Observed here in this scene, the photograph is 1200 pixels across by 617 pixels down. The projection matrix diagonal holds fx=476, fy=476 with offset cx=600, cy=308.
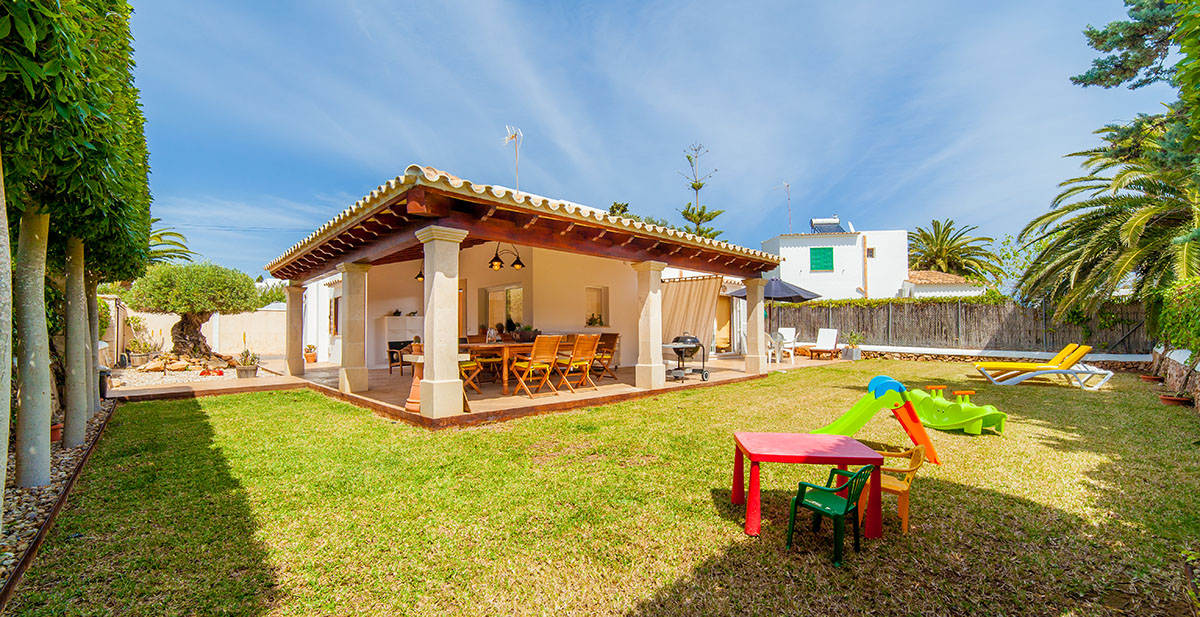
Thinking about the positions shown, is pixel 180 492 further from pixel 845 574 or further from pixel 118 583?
pixel 845 574

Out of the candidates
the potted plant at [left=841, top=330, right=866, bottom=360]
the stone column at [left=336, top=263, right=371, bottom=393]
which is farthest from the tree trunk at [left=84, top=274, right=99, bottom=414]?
the potted plant at [left=841, top=330, right=866, bottom=360]

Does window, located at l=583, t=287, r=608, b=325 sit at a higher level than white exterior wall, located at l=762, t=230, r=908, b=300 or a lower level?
lower

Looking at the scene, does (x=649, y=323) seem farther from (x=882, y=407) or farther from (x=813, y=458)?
(x=813, y=458)

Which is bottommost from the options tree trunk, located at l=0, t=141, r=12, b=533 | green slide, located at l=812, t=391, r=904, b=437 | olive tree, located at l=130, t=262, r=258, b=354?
green slide, located at l=812, t=391, r=904, b=437

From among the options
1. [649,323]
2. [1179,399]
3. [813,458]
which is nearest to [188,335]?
[649,323]

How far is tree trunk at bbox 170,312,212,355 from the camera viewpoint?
1493 centimetres

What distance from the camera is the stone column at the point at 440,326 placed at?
5.46 metres

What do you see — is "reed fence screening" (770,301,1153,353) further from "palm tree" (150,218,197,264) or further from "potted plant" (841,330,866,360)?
"palm tree" (150,218,197,264)

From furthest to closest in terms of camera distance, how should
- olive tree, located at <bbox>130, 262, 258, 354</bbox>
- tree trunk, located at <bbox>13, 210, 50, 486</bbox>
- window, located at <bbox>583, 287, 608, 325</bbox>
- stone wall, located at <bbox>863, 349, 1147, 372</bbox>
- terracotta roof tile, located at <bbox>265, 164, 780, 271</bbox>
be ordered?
1. olive tree, located at <bbox>130, 262, 258, 354</bbox>
2. window, located at <bbox>583, 287, 608, 325</bbox>
3. stone wall, located at <bbox>863, 349, 1147, 372</bbox>
4. terracotta roof tile, located at <bbox>265, 164, 780, 271</bbox>
5. tree trunk, located at <bbox>13, 210, 50, 486</bbox>

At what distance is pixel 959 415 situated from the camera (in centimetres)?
522

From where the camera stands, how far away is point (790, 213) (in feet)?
90.0

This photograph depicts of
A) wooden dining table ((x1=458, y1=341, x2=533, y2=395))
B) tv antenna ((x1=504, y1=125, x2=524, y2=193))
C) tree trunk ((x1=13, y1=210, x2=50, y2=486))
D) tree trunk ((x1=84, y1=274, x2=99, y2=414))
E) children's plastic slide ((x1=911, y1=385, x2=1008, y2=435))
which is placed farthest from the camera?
tv antenna ((x1=504, y1=125, x2=524, y2=193))

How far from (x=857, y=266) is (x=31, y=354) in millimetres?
26830

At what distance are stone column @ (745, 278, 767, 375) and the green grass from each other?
15.3 feet
